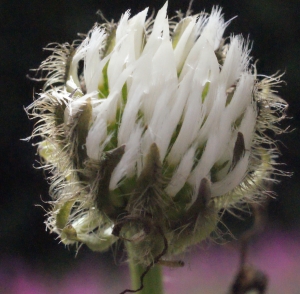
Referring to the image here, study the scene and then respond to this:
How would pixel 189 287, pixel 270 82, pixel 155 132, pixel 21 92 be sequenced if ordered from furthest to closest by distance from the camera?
pixel 21 92 → pixel 189 287 → pixel 270 82 → pixel 155 132

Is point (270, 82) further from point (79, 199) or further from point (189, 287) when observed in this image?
point (189, 287)

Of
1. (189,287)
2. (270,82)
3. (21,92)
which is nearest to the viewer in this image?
(270,82)

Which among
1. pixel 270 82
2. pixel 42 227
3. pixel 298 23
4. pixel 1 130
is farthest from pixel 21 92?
pixel 270 82

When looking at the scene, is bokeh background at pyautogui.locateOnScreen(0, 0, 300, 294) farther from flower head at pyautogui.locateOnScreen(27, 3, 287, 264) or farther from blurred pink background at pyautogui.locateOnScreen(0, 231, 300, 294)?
flower head at pyautogui.locateOnScreen(27, 3, 287, 264)

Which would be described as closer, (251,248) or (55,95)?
(55,95)

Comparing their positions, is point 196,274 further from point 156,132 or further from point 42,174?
point 156,132

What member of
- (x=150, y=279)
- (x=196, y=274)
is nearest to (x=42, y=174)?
(x=196, y=274)

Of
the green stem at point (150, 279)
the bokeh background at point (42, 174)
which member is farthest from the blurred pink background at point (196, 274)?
the green stem at point (150, 279)
